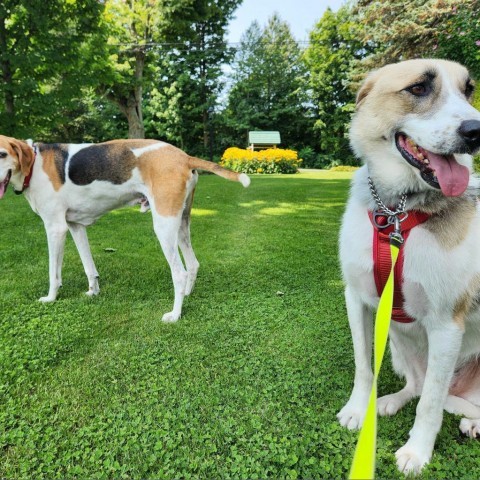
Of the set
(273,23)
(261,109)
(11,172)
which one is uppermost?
(273,23)

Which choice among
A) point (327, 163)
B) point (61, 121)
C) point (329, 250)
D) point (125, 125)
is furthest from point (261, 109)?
point (329, 250)

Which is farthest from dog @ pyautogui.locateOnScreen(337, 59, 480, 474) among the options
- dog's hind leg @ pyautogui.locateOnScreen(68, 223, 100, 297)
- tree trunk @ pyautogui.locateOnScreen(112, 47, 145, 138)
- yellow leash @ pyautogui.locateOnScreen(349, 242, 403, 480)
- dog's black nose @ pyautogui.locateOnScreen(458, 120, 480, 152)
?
tree trunk @ pyautogui.locateOnScreen(112, 47, 145, 138)

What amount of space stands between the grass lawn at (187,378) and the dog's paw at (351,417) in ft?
0.23

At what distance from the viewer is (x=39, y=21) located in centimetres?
1072

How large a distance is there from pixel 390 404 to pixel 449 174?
4.39 feet

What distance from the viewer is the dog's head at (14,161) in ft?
11.6

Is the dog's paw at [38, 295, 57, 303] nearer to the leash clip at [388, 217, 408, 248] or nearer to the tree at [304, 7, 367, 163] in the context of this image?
the leash clip at [388, 217, 408, 248]

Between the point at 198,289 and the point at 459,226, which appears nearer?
the point at 459,226

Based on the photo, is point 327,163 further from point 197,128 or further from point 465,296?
point 465,296

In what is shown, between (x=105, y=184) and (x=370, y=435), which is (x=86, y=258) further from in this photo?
(x=370, y=435)

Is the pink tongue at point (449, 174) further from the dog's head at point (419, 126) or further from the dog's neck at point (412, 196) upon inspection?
the dog's neck at point (412, 196)

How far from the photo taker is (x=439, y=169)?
5.42 feet

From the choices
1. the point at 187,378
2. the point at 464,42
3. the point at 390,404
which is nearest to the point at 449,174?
the point at 390,404

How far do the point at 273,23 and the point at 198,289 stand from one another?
161 ft
